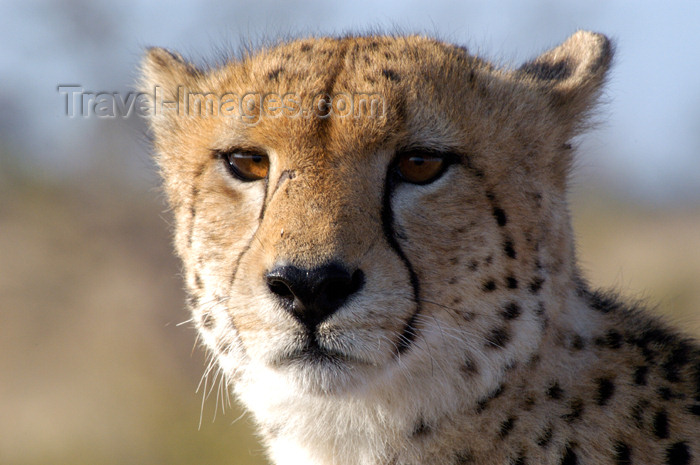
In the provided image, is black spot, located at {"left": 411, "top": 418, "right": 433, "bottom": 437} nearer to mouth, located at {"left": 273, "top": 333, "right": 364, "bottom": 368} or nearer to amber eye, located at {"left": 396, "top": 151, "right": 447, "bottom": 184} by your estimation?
mouth, located at {"left": 273, "top": 333, "right": 364, "bottom": 368}

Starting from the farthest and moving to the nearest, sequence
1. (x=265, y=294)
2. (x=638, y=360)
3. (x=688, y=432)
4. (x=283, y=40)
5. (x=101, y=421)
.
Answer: (x=101, y=421)
(x=283, y=40)
(x=638, y=360)
(x=688, y=432)
(x=265, y=294)

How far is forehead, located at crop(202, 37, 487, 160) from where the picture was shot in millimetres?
2086

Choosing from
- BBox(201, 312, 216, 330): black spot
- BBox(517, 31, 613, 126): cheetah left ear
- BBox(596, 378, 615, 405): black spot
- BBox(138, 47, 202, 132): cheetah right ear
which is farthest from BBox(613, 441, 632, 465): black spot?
BBox(138, 47, 202, 132): cheetah right ear

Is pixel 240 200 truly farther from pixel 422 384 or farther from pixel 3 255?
pixel 3 255

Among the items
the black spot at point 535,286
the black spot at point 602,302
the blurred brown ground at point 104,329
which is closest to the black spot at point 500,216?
the black spot at point 535,286

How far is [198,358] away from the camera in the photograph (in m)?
7.94

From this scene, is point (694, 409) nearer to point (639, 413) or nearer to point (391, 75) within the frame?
point (639, 413)

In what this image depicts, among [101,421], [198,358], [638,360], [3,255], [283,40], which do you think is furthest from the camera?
[3,255]

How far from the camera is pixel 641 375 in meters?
2.14

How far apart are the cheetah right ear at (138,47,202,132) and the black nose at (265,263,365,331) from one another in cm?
107

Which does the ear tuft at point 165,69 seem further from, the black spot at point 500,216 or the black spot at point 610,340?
the black spot at point 610,340

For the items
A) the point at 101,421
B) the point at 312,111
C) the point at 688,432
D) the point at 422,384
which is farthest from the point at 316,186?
the point at 101,421

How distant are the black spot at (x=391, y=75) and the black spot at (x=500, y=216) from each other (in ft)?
1.43

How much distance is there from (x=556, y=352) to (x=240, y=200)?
0.92 meters
